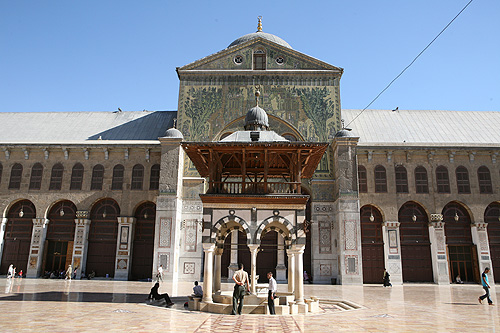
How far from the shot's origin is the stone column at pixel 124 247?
24102 mm

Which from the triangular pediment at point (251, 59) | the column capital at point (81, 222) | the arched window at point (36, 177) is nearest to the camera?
the column capital at point (81, 222)

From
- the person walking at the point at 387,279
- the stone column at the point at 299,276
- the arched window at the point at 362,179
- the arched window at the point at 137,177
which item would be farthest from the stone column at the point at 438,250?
the arched window at the point at 137,177

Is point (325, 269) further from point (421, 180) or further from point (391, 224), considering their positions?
point (421, 180)

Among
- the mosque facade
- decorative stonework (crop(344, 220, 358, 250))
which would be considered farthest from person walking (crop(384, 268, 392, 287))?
decorative stonework (crop(344, 220, 358, 250))

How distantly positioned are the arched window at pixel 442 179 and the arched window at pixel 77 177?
23.1m

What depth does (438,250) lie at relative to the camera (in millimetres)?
23750

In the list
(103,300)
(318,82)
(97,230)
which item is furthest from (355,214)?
(97,230)

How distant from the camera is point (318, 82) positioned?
85.5ft

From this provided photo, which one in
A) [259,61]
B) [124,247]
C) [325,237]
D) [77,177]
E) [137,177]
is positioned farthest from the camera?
[259,61]

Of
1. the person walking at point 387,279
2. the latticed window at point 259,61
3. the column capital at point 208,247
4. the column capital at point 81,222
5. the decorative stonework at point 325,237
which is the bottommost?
the person walking at point 387,279

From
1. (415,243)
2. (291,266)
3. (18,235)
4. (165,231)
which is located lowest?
(291,266)

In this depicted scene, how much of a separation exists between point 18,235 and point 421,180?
26.3 meters

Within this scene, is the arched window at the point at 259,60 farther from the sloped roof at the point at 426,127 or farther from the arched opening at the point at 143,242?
the arched opening at the point at 143,242

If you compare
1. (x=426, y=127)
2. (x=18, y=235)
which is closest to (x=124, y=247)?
(x=18, y=235)
